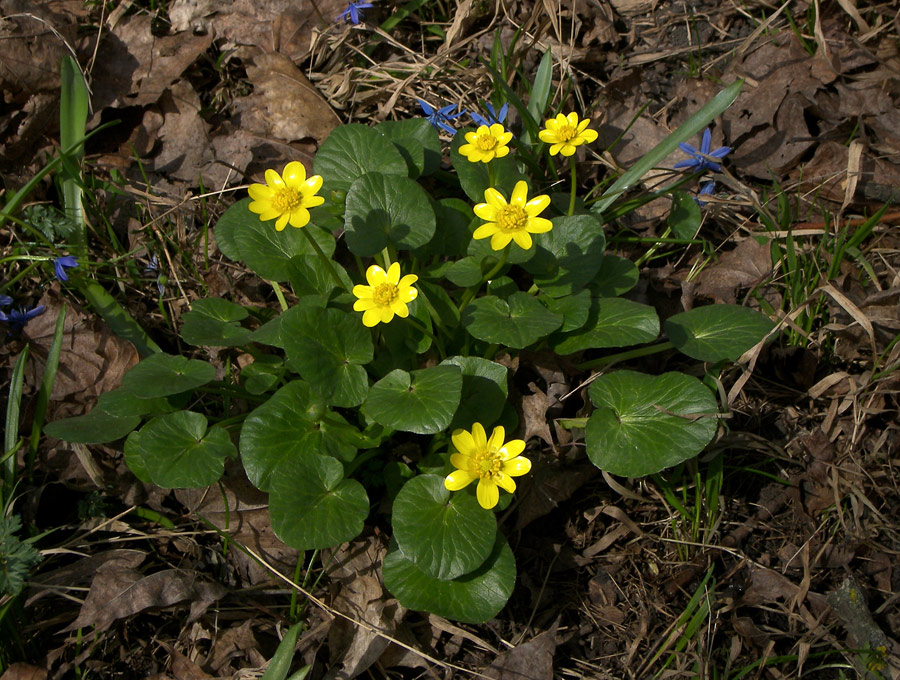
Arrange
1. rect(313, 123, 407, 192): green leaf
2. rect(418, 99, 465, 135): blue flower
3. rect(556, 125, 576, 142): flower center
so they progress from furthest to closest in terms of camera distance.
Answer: rect(418, 99, 465, 135): blue flower < rect(313, 123, 407, 192): green leaf < rect(556, 125, 576, 142): flower center

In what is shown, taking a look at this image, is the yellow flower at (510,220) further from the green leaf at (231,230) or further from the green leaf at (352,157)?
the green leaf at (231,230)

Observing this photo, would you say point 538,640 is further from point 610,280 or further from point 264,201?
point 264,201

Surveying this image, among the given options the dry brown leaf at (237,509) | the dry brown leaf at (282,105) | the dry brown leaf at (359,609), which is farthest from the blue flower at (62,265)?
the dry brown leaf at (359,609)

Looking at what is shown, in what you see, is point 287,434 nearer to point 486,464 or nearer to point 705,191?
point 486,464

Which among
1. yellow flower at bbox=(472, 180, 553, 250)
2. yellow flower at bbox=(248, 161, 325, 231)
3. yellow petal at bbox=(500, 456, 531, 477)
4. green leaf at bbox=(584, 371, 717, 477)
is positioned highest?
yellow flower at bbox=(248, 161, 325, 231)

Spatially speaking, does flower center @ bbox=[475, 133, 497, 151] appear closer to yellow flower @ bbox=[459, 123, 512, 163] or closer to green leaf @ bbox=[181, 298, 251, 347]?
yellow flower @ bbox=[459, 123, 512, 163]

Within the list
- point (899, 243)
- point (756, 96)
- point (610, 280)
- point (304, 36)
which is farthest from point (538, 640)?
point (304, 36)

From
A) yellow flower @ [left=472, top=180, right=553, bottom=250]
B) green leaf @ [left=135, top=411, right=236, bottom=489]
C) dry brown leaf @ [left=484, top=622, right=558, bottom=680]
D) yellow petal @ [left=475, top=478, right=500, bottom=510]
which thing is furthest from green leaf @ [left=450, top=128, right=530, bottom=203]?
dry brown leaf @ [left=484, top=622, right=558, bottom=680]
